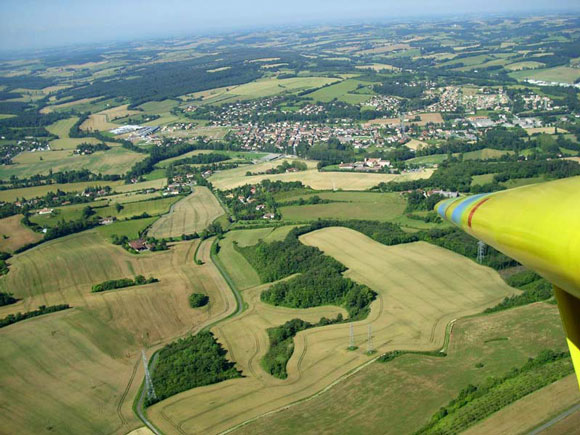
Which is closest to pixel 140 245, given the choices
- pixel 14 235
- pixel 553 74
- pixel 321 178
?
pixel 14 235

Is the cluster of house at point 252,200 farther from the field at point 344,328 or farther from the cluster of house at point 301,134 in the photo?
the cluster of house at point 301,134

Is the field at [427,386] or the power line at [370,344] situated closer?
the field at [427,386]

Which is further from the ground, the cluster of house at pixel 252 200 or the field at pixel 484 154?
the field at pixel 484 154

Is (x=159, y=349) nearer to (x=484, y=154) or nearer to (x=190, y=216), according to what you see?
(x=190, y=216)

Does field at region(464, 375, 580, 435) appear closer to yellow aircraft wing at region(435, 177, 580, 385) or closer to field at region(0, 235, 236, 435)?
field at region(0, 235, 236, 435)

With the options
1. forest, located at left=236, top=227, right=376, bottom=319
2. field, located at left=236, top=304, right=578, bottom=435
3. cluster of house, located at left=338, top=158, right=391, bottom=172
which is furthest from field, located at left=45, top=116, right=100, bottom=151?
field, located at left=236, top=304, right=578, bottom=435

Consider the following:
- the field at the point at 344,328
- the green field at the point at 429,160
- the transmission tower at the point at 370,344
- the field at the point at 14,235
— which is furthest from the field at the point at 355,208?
the field at the point at 14,235
